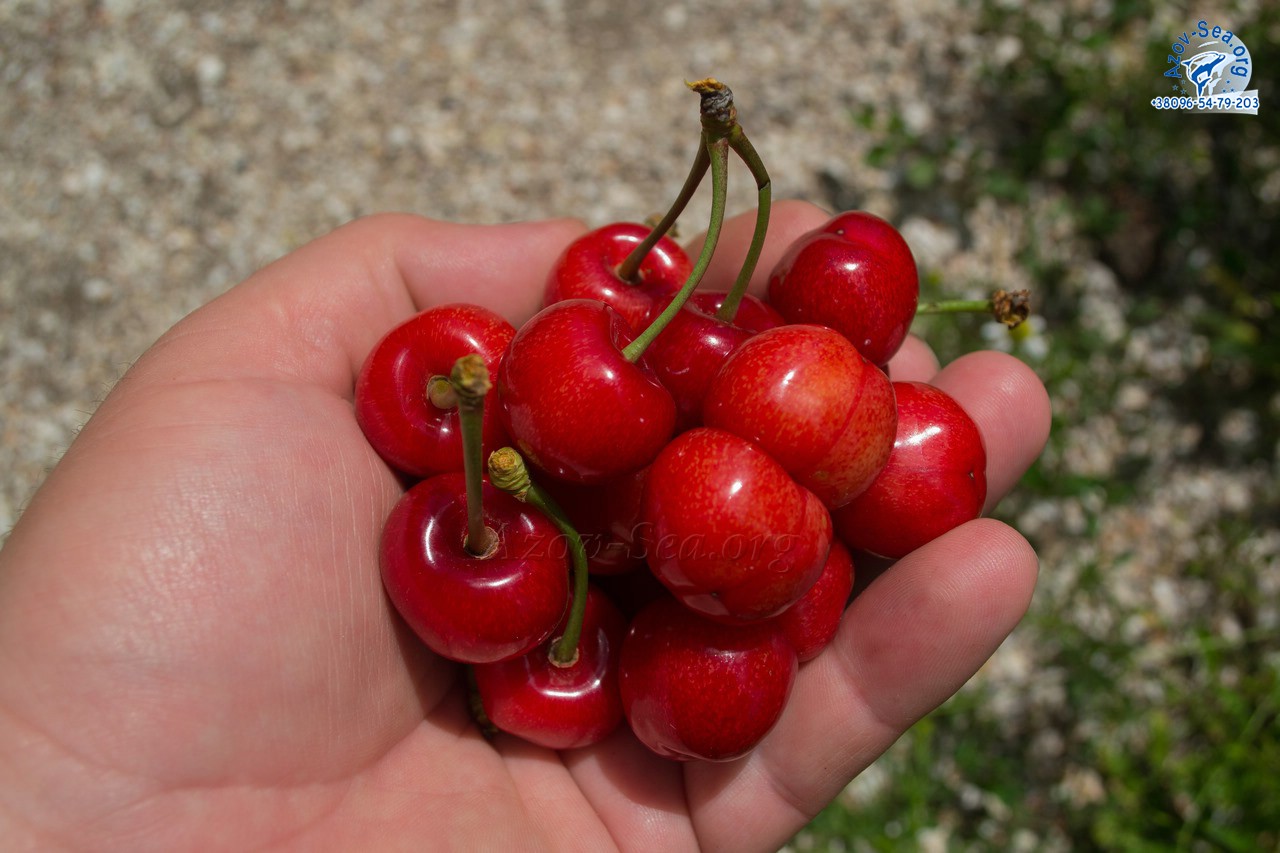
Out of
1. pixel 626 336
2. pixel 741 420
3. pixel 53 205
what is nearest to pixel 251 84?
pixel 53 205

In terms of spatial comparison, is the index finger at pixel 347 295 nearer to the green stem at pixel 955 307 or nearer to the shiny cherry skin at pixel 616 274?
the shiny cherry skin at pixel 616 274

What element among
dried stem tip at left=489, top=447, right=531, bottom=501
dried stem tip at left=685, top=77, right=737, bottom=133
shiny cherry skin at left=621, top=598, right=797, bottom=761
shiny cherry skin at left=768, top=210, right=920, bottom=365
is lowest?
shiny cherry skin at left=621, top=598, right=797, bottom=761

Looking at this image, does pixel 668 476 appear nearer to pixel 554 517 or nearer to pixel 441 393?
pixel 554 517

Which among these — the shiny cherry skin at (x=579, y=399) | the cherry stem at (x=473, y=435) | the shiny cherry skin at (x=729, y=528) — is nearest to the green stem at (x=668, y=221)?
the shiny cherry skin at (x=579, y=399)

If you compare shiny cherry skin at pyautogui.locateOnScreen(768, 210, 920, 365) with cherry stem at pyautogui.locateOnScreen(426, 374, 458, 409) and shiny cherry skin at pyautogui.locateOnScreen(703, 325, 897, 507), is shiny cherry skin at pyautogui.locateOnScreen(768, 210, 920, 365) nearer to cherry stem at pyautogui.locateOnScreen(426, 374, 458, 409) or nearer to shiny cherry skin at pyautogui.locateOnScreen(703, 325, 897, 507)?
shiny cherry skin at pyautogui.locateOnScreen(703, 325, 897, 507)

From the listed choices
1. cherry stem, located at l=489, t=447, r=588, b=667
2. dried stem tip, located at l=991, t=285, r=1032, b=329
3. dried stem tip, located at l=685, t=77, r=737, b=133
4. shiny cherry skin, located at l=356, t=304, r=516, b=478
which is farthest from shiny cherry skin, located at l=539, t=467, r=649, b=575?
dried stem tip, located at l=991, t=285, r=1032, b=329

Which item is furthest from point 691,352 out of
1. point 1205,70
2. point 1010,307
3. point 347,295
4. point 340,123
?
point 1205,70

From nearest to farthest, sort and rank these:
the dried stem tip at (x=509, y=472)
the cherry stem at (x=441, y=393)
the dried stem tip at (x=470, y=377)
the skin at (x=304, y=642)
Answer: the dried stem tip at (x=470, y=377)
the skin at (x=304, y=642)
the dried stem tip at (x=509, y=472)
the cherry stem at (x=441, y=393)
